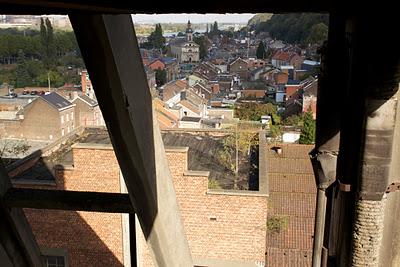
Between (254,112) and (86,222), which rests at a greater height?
(86,222)

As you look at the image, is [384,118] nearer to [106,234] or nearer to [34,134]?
[106,234]

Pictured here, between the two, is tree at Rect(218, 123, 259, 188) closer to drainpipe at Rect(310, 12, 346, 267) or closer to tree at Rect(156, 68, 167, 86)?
drainpipe at Rect(310, 12, 346, 267)

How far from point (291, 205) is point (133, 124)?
42.6ft

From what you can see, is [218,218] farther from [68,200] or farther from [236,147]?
[68,200]

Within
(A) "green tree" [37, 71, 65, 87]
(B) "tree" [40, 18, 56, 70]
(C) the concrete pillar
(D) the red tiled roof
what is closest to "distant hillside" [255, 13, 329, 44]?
(D) the red tiled roof

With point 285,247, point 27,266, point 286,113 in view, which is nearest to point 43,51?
point 286,113

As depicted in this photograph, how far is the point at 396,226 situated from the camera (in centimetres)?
162

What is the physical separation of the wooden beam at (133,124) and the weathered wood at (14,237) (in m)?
1.05

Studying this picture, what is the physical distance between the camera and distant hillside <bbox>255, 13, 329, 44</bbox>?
264ft

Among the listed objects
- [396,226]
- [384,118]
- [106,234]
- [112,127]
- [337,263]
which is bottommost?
[106,234]

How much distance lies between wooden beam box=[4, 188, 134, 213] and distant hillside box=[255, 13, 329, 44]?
2813 inches

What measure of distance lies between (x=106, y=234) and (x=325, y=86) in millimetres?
8242

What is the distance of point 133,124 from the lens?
2553mm

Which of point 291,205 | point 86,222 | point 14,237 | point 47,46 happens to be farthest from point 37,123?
point 47,46
